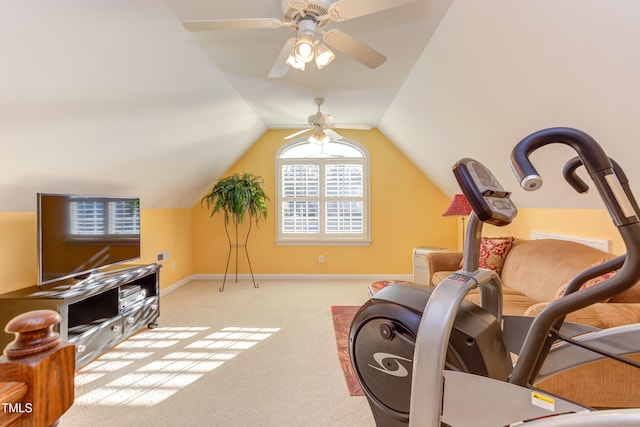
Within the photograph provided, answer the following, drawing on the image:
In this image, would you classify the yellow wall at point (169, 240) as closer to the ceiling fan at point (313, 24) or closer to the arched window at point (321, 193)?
the arched window at point (321, 193)

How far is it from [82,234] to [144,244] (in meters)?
1.25

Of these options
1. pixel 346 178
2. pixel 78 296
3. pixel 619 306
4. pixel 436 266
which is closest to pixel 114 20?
pixel 78 296

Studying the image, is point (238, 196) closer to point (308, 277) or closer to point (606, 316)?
point (308, 277)

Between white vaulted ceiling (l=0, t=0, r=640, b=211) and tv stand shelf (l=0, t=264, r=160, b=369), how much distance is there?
68 cm

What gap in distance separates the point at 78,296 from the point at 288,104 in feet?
8.87

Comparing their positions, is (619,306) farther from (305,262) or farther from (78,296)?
(305,262)

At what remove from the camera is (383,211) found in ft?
15.4

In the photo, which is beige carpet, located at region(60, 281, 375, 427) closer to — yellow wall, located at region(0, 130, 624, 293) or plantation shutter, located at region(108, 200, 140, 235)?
plantation shutter, located at region(108, 200, 140, 235)

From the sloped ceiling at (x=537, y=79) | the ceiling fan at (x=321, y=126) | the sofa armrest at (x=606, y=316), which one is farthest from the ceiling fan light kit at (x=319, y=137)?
the sofa armrest at (x=606, y=316)

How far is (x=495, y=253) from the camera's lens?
9.48 feet

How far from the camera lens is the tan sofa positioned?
1.23 m

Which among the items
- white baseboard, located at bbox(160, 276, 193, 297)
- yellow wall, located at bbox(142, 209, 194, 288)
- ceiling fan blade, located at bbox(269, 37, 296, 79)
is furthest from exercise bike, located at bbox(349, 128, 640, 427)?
white baseboard, located at bbox(160, 276, 193, 297)

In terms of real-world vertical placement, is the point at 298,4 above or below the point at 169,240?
above

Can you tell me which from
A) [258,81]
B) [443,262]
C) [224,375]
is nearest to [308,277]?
[443,262]
